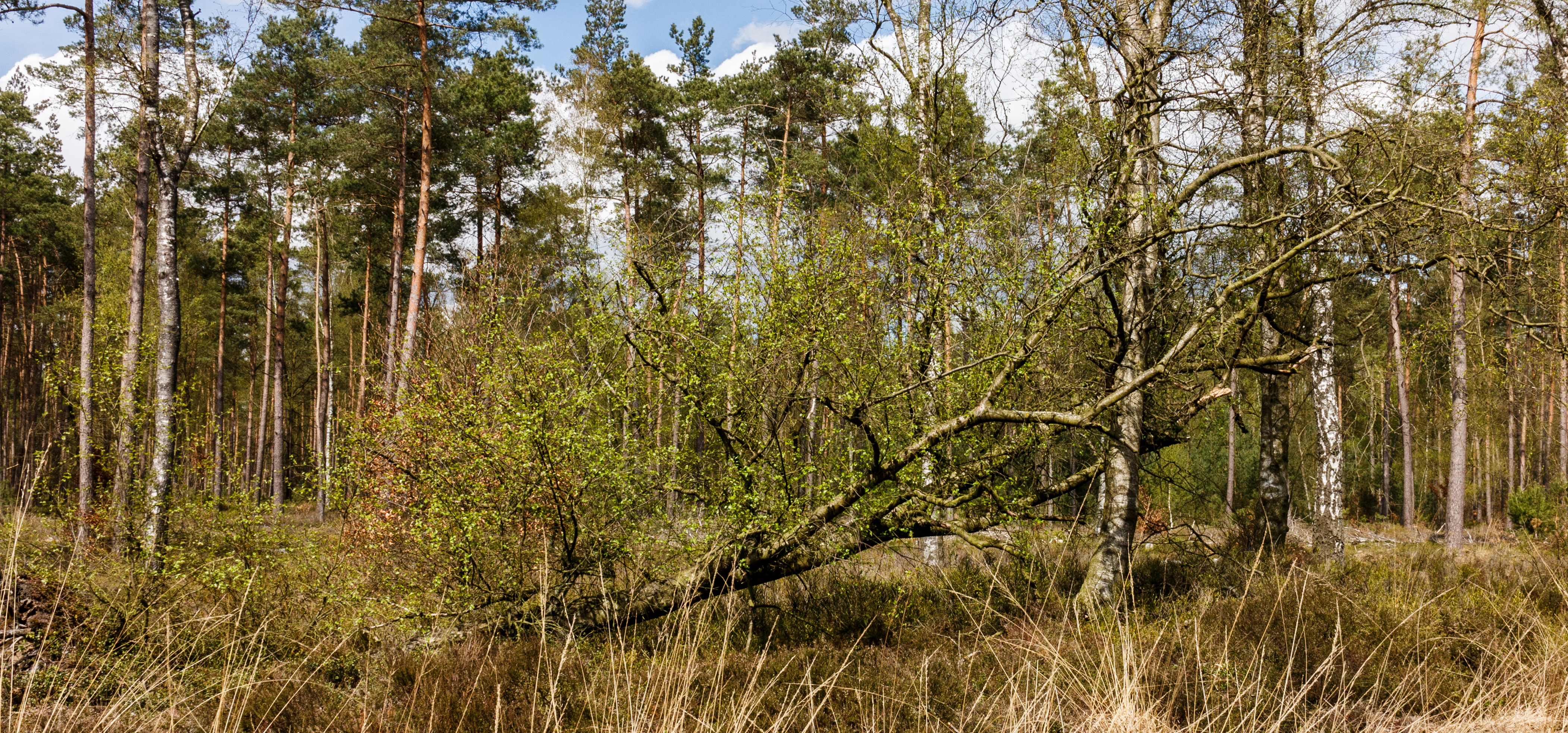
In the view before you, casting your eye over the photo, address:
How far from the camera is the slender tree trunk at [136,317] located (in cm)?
632

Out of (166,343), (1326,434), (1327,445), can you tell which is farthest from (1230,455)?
(166,343)

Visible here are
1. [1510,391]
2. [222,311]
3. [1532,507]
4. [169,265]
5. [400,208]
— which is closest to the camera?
[169,265]

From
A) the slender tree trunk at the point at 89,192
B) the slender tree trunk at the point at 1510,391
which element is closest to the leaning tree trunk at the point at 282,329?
the slender tree trunk at the point at 89,192

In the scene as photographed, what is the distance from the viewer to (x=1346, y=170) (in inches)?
207

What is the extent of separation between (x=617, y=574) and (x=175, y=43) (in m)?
12.8

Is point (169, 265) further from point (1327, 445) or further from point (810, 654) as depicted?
point (1327, 445)

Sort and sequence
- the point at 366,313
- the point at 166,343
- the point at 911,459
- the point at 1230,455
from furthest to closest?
the point at 1230,455 < the point at 366,313 < the point at 166,343 < the point at 911,459

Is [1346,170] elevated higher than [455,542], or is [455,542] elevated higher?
[1346,170]

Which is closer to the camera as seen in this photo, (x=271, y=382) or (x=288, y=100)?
(x=288, y=100)

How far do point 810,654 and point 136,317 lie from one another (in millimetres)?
8565

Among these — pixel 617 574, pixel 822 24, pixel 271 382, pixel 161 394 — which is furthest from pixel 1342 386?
pixel 271 382

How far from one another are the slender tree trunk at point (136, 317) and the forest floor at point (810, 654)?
59 centimetres

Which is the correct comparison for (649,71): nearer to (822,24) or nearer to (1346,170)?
(822,24)

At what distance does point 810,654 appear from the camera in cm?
516
